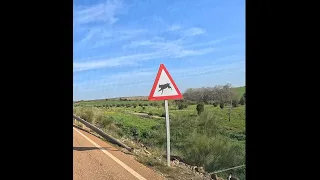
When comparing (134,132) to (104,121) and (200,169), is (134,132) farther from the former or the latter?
(200,169)

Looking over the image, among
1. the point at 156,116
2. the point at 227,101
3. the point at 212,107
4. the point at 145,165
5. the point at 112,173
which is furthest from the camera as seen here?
the point at 156,116

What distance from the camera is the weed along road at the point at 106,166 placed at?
5074mm

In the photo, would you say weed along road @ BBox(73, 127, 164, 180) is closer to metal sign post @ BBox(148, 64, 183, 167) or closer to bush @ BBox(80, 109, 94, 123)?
metal sign post @ BBox(148, 64, 183, 167)

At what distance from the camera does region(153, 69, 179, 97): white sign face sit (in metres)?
6.04

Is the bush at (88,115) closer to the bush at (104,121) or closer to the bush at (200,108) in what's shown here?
the bush at (104,121)

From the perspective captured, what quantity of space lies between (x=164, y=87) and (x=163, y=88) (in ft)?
0.08

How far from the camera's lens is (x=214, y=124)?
8.48 m

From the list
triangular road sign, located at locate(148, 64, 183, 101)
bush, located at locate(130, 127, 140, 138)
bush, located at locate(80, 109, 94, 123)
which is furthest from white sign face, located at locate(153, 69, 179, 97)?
bush, located at locate(80, 109, 94, 123)
